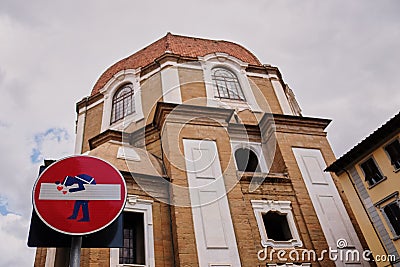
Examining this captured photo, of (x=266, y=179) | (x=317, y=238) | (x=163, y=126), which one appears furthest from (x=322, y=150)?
(x=163, y=126)

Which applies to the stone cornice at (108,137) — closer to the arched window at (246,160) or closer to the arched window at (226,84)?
the arched window at (226,84)

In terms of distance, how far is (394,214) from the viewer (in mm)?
12344

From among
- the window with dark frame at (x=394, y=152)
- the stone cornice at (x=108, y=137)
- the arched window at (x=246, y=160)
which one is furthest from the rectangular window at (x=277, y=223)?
the stone cornice at (x=108, y=137)

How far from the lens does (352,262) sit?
13281mm

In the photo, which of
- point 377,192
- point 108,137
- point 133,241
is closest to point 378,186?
point 377,192

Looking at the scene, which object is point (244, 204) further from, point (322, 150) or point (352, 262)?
point (322, 150)

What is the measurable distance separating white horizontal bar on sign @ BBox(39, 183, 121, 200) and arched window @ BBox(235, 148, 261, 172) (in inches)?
504

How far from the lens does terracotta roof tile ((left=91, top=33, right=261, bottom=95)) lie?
22.9m

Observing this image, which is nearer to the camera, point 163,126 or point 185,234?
point 185,234

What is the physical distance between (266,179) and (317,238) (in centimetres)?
299

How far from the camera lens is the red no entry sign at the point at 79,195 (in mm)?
3973

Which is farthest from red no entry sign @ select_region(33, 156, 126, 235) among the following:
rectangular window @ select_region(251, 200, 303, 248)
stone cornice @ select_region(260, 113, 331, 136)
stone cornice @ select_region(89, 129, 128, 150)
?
stone cornice @ select_region(89, 129, 128, 150)

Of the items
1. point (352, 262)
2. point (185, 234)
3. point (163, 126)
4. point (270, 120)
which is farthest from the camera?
point (270, 120)

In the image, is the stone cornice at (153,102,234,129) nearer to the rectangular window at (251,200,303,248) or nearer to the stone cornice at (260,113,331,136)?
the stone cornice at (260,113,331,136)
